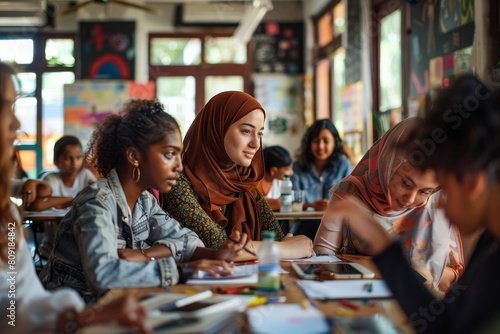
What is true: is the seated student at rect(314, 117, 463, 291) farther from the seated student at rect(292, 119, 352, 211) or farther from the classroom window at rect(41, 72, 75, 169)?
the classroom window at rect(41, 72, 75, 169)

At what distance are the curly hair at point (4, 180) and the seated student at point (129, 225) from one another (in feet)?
0.94

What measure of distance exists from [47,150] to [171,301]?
28.6ft

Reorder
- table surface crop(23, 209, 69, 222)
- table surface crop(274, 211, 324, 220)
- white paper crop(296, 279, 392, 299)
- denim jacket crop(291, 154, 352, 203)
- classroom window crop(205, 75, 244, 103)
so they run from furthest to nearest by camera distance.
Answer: classroom window crop(205, 75, 244, 103)
denim jacket crop(291, 154, 352, 203)
table surface crop(274, 211, 324, 220)
table surface crop(23, 209, 69, 222)
white paper crop(296, 279, 392, 299)

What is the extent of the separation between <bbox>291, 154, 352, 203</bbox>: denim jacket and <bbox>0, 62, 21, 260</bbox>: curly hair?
4.13 meters

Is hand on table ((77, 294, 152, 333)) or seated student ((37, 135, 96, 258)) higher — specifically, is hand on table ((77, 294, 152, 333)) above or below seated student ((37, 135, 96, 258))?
below

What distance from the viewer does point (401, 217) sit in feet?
7.98

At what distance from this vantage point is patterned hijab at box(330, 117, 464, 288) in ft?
7.72

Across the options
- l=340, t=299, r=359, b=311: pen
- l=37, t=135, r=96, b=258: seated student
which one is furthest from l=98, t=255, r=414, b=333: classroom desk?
l=37, t=135, r=96, b=258: seated student

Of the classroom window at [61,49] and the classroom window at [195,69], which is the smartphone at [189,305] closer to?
the classroom window at [195,69]

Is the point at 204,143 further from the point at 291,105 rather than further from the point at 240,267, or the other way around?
the point at 291,105

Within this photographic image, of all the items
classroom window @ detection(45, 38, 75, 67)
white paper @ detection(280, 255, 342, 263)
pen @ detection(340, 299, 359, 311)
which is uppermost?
classroom window @ detection(45, 38, 75, 67)

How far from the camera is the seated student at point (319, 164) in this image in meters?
5.51

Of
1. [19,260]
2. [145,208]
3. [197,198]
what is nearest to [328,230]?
[197,198]

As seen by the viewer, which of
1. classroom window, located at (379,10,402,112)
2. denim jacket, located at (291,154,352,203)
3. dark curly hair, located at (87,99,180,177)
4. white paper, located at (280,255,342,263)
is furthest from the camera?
classroom window, located at (379,10,402,112)
